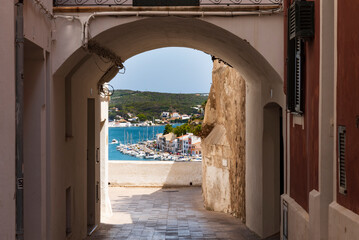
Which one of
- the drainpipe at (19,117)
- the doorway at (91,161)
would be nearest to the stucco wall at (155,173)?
the doorway at (91,161)

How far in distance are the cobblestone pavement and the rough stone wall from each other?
22.8 inches

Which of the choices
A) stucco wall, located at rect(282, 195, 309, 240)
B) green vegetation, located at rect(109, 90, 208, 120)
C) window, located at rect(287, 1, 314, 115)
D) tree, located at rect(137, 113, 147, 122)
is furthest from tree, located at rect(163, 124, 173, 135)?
window, located at rect(287, 1, 314, 115)

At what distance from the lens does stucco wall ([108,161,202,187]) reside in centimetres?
2708

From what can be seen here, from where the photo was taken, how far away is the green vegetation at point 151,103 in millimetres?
80312

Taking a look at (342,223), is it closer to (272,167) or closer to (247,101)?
(272,167)

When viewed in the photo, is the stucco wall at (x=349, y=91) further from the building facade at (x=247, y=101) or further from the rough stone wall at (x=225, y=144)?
the rough stone wall at (x=225, y=144)

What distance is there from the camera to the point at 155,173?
89.0 feet

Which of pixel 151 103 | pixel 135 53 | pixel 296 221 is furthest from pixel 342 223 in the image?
pixel 151 103

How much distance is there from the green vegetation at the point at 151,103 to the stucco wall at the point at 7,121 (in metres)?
70.8

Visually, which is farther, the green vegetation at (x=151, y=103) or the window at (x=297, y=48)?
the green vegetation at (x=151, y=103)

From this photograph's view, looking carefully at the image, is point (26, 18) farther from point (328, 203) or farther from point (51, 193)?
point (328, 203)

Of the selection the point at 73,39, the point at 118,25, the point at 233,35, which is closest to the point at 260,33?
the point at 233,35

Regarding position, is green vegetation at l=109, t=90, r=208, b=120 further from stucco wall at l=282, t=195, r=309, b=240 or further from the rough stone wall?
stucco wall at l=282, t=195, r=309, b=240

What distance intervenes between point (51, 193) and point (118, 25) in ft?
10.8
